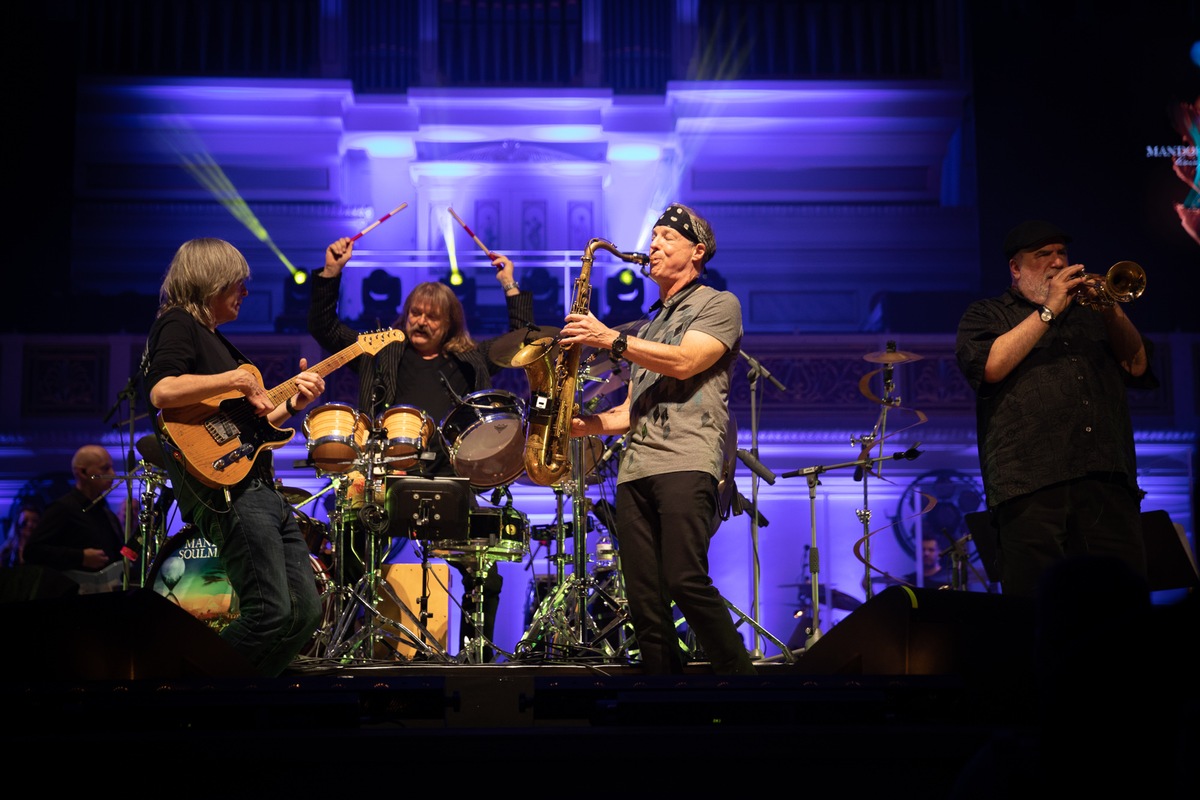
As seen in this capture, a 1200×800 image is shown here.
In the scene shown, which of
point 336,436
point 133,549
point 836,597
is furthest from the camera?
point 836,597

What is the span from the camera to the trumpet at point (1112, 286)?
145 inches

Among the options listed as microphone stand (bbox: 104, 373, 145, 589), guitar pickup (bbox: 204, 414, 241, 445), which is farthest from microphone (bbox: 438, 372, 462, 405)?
guitar pickup (bbox: 204, 414, 241, 445)

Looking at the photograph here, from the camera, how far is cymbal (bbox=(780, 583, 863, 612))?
8812mm

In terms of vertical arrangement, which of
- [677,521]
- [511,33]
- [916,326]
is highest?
[511,33]

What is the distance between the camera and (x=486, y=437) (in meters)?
5.35

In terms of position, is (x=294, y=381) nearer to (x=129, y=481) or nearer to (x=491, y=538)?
(x=491, y=538)

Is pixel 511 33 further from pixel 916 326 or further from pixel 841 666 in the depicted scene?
pixel 841 666

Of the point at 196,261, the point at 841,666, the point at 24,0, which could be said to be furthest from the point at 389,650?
the point at 24,0

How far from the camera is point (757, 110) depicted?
12.3 metres

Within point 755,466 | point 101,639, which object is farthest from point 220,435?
point 755,466

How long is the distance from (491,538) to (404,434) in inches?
25.2

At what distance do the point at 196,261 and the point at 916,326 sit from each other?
25.9 feet

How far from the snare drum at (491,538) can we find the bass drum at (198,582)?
61 cm

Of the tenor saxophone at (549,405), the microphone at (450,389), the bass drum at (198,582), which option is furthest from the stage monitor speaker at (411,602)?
the tenor saxophone at (549,405)
